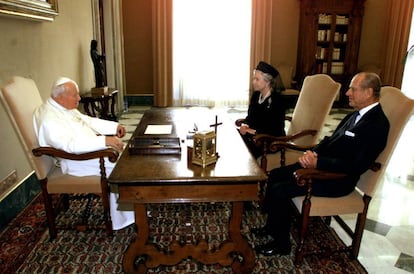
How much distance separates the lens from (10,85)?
2.11 meters

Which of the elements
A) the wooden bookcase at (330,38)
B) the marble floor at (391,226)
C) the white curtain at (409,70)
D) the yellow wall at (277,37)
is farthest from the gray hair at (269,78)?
the white curtain at (409,70)

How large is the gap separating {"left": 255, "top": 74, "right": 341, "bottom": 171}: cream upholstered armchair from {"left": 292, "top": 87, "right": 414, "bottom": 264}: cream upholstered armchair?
0.52 m

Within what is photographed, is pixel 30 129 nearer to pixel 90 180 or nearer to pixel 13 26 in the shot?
pixel 90 180

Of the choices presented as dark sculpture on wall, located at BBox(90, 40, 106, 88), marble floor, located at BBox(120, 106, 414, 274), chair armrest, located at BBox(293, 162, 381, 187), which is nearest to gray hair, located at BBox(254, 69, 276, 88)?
chair armrest, located at BBox(293, 162, 381, 187)

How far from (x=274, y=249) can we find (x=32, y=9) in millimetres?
2606

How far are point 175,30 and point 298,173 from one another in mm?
5251

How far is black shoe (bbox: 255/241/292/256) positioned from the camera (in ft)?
7.19

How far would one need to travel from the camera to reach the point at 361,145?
6.25 feet

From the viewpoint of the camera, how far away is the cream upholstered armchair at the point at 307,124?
2.62m

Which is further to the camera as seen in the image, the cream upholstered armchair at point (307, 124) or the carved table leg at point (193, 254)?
the cream upholstered armchair at point (307, 124)

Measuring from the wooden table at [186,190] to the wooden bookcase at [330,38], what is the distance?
5132mm

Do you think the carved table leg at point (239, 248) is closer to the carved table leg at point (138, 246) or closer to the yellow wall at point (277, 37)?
the carved table leg at point (138, 246)

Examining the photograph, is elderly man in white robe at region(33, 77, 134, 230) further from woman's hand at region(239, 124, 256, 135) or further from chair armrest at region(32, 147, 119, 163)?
woman's hand at region(239, 124, 256, 135)

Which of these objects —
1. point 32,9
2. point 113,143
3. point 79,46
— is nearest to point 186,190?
point 113,143
